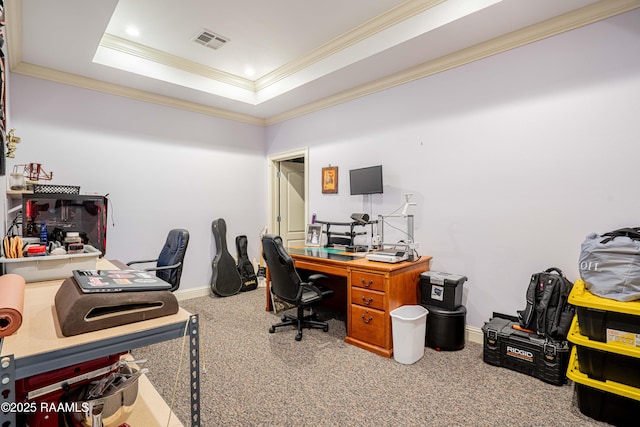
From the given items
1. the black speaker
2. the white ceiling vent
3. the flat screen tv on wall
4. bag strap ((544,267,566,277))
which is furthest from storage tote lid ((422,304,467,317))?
the white ceiling vent

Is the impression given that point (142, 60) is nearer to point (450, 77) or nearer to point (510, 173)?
point (450, 77)

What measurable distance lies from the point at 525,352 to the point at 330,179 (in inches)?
113

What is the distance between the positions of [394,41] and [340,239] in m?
2.26

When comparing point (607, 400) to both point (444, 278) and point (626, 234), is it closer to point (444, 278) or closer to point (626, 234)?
point (626, 234)

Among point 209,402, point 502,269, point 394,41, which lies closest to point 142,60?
point 394,41

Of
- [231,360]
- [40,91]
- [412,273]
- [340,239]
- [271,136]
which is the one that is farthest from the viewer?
[271,136]

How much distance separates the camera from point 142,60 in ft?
11.7

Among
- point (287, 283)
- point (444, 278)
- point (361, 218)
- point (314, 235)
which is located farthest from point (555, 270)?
point (314, 235)

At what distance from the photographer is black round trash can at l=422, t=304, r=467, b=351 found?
2.74 metres

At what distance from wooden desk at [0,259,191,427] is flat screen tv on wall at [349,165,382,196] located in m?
2.90

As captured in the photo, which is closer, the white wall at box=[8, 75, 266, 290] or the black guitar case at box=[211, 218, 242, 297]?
the white wall at box=[8, 75, 266, 290]

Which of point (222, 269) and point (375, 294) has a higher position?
point (375, 294)

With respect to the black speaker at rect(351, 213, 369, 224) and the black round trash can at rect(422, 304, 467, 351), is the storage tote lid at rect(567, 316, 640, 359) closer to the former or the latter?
the black round trash can at rect(422, 304, 467, 351)

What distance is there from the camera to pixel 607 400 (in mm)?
1858
